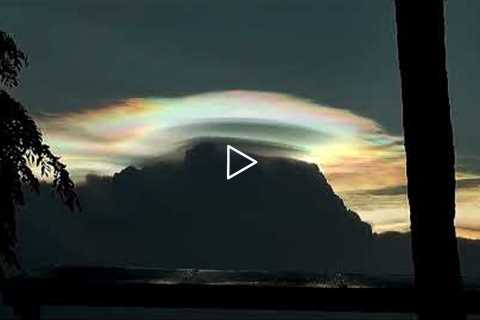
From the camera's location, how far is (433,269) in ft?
12.7

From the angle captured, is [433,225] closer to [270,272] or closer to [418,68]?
[418,68]

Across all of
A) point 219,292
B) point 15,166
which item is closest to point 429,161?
point 219,292

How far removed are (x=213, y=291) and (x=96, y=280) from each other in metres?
0.77

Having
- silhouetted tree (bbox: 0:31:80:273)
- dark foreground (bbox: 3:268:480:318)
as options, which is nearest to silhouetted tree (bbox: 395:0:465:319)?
dark foreground (bbox: 3:268:480:318)

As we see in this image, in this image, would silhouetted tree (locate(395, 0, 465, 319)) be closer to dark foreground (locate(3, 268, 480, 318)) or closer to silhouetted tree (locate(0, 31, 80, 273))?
dark foreground (locate(3, 268, 480, 318))

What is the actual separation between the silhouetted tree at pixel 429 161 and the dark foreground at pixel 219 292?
0.65 metres

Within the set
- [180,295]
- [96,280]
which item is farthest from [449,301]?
[96,280]

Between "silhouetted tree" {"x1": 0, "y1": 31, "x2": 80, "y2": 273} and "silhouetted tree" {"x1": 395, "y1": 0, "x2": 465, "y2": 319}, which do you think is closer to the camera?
"silhouetted tree" {"x1": 395, "y1": 0, "x2": 465, "y2": 319}

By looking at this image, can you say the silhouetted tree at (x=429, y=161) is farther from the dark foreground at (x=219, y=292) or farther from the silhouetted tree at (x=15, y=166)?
the silhouetted tree at (x=15, y=166)

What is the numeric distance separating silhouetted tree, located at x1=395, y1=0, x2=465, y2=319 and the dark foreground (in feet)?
2.13

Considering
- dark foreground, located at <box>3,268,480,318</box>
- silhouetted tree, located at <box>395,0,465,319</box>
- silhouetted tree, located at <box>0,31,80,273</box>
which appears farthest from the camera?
silhouetted tree, located at <box>0,31,80,273</box>

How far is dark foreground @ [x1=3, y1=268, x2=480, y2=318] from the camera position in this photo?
15.0 ft

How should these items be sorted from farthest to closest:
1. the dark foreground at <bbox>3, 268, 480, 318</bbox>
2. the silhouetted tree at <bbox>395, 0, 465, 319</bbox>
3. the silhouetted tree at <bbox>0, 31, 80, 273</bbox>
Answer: the silhouetted tree at <bbox>0, 31, 80, 273</bbox>
the dark foreground at <bbox>3, 268, 480, 318</bbox>
the silhouetted tree at <bbox>395, 0, 465, 319</bbox>

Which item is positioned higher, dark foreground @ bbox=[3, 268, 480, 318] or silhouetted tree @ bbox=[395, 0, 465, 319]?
silhouetted tree @ bbox=[395, 0, 465, 319]
